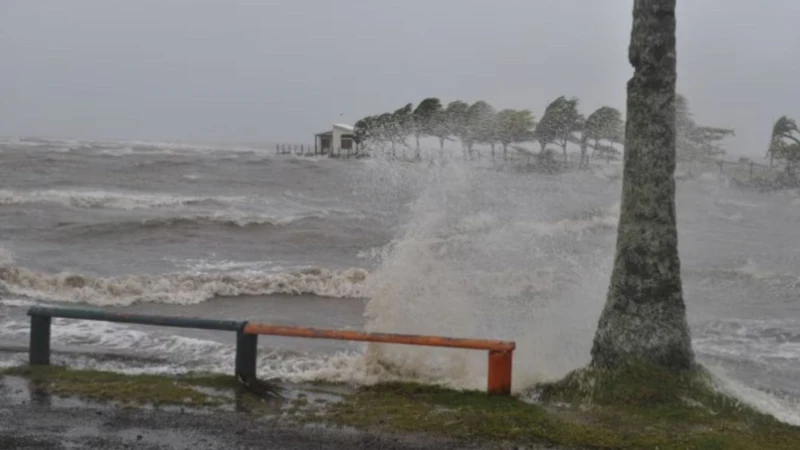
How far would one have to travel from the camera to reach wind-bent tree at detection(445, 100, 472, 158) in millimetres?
38875

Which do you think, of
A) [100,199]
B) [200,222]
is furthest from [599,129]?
[100,199]

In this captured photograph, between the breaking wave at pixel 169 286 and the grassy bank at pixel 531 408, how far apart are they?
812cm

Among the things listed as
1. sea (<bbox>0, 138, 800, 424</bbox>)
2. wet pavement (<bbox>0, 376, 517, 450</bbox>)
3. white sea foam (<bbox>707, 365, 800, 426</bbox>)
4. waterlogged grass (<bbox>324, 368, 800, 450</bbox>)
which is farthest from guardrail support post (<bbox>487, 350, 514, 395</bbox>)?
white sea foam (<bbox>707, 365, 800, 426</bbox>)

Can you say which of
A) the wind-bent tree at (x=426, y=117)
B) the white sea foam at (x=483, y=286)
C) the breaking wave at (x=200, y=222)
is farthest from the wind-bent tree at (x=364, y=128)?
the white sea foam at (x=483, y=286)

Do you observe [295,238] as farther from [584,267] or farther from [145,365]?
[145,365]

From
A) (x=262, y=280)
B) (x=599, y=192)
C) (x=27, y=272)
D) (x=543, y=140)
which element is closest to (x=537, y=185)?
(x=599, y=192)

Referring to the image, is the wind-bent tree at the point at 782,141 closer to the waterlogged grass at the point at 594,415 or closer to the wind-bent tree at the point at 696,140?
the wind-bent tree at the point at 696,140

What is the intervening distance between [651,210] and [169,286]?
37.6ft

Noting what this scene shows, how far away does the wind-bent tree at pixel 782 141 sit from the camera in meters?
54.4

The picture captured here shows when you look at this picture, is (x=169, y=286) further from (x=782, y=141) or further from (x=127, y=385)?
(x=782, y=141)

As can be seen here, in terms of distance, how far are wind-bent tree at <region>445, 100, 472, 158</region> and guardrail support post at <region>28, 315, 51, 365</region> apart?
2902 centimetres

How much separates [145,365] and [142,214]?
2256cm

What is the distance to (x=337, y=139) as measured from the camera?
96188 millimetres

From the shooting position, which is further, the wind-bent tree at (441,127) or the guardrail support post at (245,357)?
the wind-bent tree at (441,127)
